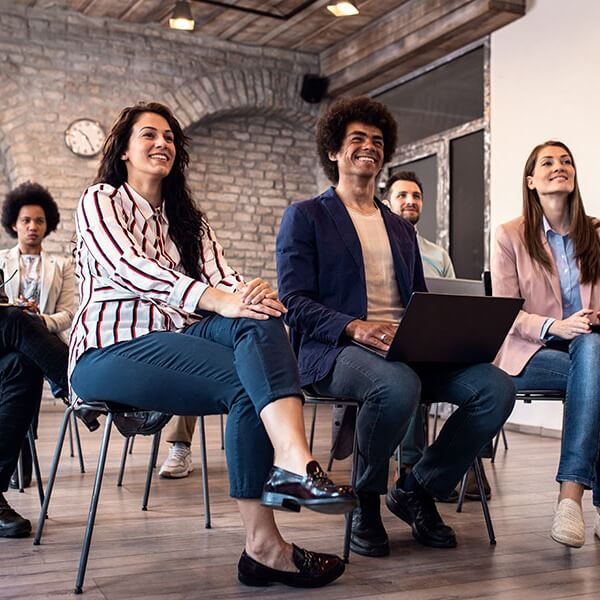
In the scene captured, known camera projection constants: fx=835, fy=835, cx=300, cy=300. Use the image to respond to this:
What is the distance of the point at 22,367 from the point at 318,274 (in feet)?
3.27

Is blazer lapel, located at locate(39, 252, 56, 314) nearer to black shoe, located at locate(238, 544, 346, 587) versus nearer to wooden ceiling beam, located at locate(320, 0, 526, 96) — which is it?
black shoe, located at locate(238, 544, 346, 587)

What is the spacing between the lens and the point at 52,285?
4.14m

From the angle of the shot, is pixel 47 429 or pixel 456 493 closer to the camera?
pixel 456 493

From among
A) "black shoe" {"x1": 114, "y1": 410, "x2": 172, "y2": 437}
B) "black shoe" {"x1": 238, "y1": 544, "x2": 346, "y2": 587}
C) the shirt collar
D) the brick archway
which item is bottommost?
"black shoe" {"x1": 238, "y1": 544, "x2": 346, "y2": 587}

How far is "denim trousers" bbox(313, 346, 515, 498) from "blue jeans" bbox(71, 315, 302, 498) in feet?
1.20

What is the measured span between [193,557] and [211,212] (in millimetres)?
6061

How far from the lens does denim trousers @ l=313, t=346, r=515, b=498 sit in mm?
2223

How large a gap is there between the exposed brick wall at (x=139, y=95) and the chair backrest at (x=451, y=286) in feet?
15.7

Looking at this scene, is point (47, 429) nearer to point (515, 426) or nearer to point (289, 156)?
point (515, 426)

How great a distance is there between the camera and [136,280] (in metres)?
2.11

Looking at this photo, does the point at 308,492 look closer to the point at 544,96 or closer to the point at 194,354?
the point at 194,354

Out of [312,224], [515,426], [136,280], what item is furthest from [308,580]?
[515,426]

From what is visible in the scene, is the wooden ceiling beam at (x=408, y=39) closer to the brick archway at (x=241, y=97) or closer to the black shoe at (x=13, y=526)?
the brick archway at (x=241, y=97)

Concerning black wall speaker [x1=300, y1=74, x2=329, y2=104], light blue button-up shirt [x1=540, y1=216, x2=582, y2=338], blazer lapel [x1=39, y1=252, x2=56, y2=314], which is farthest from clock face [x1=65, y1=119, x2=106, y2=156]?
light blue button-up shirt [x1=540, y1=216, x2=582, y2=338]
